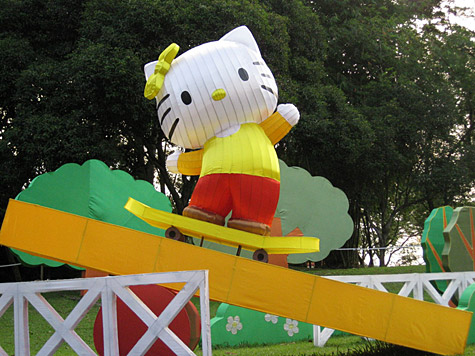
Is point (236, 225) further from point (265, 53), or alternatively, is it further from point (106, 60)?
point (265, 53)

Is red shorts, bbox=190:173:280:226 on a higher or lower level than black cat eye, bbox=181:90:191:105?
lower

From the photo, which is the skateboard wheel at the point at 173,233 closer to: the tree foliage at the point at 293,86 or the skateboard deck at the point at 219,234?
the skateboard deck at the point at 219,234

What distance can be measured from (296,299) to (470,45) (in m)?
17.9

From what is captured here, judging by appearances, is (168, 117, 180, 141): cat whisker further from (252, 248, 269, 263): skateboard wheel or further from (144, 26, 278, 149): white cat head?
(252, 248, 269, 263): skateboard wheel

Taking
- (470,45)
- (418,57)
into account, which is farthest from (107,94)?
(470,45)

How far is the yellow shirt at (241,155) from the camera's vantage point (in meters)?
7.66

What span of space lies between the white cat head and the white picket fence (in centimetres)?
296

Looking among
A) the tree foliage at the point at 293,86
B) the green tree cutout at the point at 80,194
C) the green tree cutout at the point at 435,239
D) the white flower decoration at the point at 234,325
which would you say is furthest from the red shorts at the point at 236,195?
the tree foliage at the point at 293,86

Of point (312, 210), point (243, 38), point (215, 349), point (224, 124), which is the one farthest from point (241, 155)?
point (312, 210)

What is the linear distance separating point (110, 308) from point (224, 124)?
3217mm

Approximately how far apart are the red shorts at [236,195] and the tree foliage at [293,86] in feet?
26.1

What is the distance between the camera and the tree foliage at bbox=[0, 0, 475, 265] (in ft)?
50.5

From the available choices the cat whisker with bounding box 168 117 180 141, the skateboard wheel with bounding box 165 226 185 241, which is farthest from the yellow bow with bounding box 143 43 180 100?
the skateboard wheel with bounding box 165 226 185 241

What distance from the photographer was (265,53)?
16.6 metres
